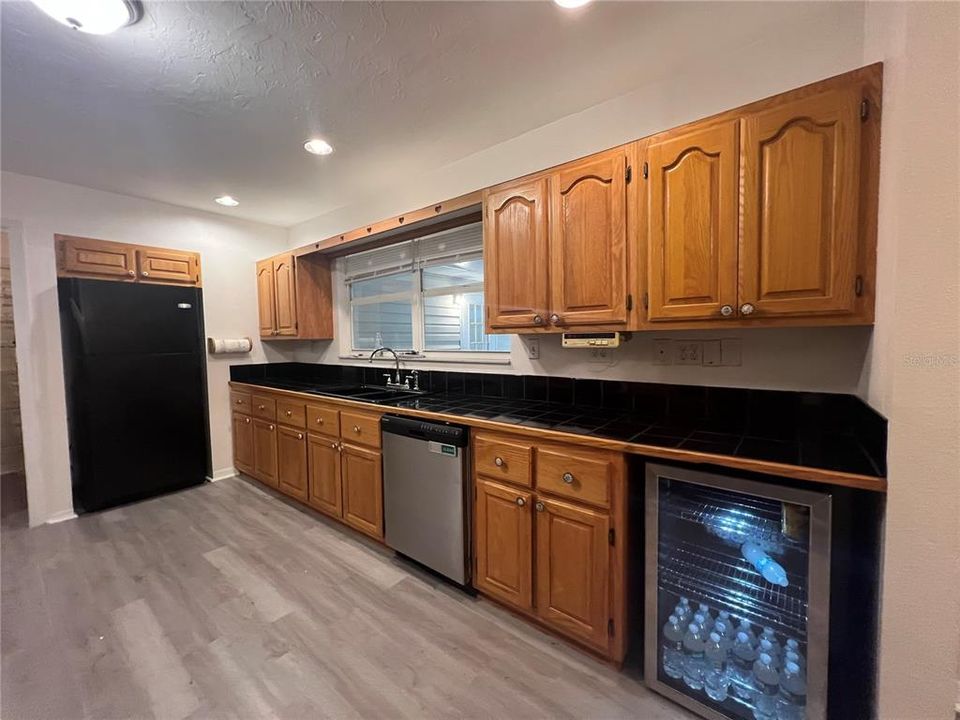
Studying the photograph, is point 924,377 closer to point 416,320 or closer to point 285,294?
point 416,320

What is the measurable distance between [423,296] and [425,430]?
1386 mm

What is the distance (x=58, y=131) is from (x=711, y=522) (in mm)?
→ 3750

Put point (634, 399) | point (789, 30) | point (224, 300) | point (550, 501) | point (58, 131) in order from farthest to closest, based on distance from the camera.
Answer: point (224, 300)
point (58, 131)
point (634, 399)
point (550, 501)
point (789, 30)

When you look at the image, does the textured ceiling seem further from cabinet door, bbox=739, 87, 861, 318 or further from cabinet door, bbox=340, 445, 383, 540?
cabinet door, bbox=340, 445, 383, 540

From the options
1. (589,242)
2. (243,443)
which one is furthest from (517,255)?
(243,443)

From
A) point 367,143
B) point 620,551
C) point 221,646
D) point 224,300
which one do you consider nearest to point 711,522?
point 620,551

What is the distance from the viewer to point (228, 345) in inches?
143

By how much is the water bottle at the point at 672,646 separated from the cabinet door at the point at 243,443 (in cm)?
344

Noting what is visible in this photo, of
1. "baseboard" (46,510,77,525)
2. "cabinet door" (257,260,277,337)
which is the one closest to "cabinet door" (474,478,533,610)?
"cabinet door" (257,260,277,337)

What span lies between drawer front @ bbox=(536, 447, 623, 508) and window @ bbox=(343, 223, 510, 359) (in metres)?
1.01

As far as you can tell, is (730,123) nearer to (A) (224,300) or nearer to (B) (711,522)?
(B) (711,522)

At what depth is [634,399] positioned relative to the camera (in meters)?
1.91

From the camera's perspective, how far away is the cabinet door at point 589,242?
1618mm

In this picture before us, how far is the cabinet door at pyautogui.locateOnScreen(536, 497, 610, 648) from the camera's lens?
1.46m
